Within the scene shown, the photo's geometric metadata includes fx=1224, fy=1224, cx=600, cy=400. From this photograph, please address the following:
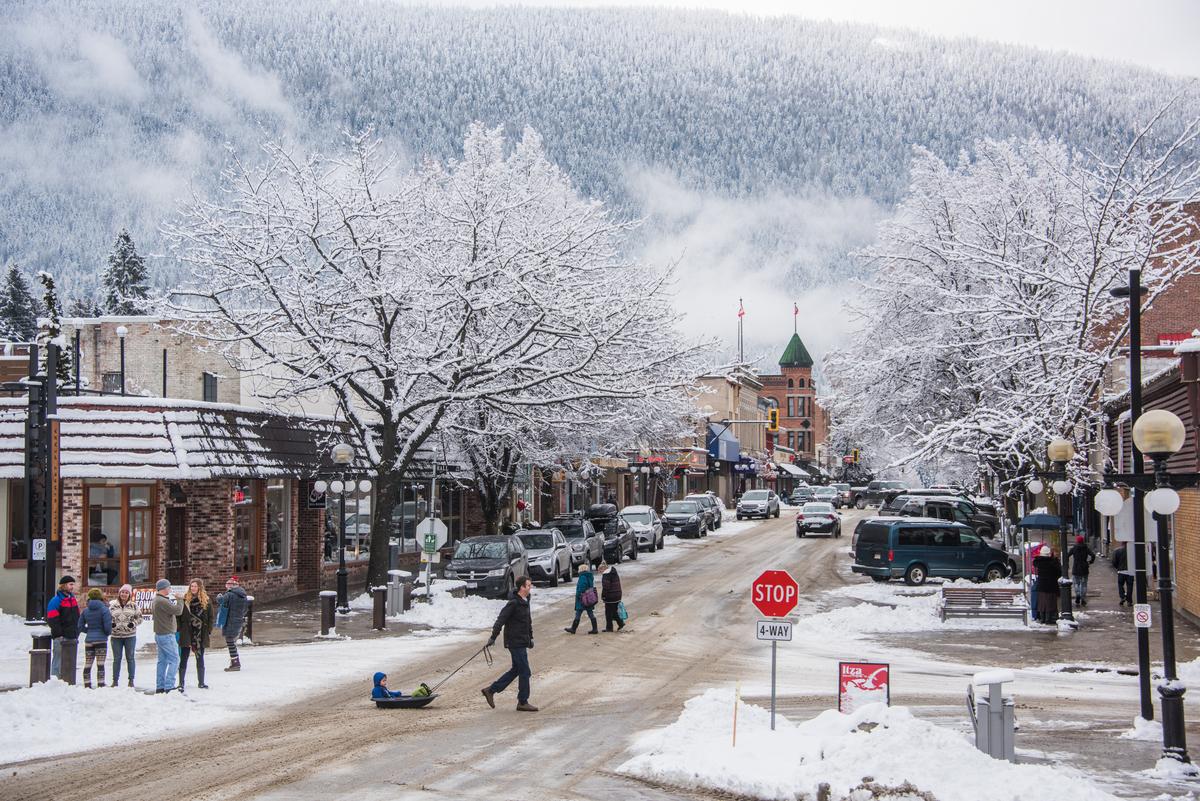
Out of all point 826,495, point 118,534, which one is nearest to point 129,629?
point 118,534

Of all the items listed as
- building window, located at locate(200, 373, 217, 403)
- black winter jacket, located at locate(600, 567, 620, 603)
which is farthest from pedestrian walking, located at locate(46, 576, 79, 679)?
building window, located at locate(200, 373, 217, 403)

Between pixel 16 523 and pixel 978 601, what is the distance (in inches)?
820

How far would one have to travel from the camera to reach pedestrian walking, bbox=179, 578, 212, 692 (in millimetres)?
17875

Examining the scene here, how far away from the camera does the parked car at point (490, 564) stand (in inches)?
1206

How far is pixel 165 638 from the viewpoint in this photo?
1725 cm

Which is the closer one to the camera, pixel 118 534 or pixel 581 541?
pixel 118 534

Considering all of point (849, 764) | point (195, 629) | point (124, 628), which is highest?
point (124, 628)

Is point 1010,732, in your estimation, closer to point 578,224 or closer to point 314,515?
point 578,224

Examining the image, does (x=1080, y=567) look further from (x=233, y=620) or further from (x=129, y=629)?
(x=129, y=629)

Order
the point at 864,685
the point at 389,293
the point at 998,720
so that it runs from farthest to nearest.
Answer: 1. the point at 389,293
2. the point at 864,685
3. the point at 998,720

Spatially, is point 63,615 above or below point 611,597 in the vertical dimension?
above

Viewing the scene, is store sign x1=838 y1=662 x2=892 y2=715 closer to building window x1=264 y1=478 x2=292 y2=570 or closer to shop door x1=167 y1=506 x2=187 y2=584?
shop door x1=167 y1=506 x2=187 y2=584

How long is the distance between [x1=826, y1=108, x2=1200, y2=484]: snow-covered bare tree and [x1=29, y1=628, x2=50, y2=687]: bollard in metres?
18.6

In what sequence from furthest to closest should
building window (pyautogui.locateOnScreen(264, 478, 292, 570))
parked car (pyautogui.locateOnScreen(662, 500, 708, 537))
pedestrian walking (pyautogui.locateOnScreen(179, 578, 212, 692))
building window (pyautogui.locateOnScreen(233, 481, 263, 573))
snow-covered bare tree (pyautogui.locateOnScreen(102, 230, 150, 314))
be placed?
→ snow-covered bare tree (pyautogui.locateOnScreen(102, 230, 150, 314)), parked car (pyautogui.locateOnScreen(662, 500, 708, 537)), building window (pyautogui.locateOnScreen(264, 478, 292, 570)), building window (pyautogui.locateOnScreen(233, 481, 263, 573)), pedestrian walking (pyautogui.locateOnScreen(179, 578, 212, 692))
